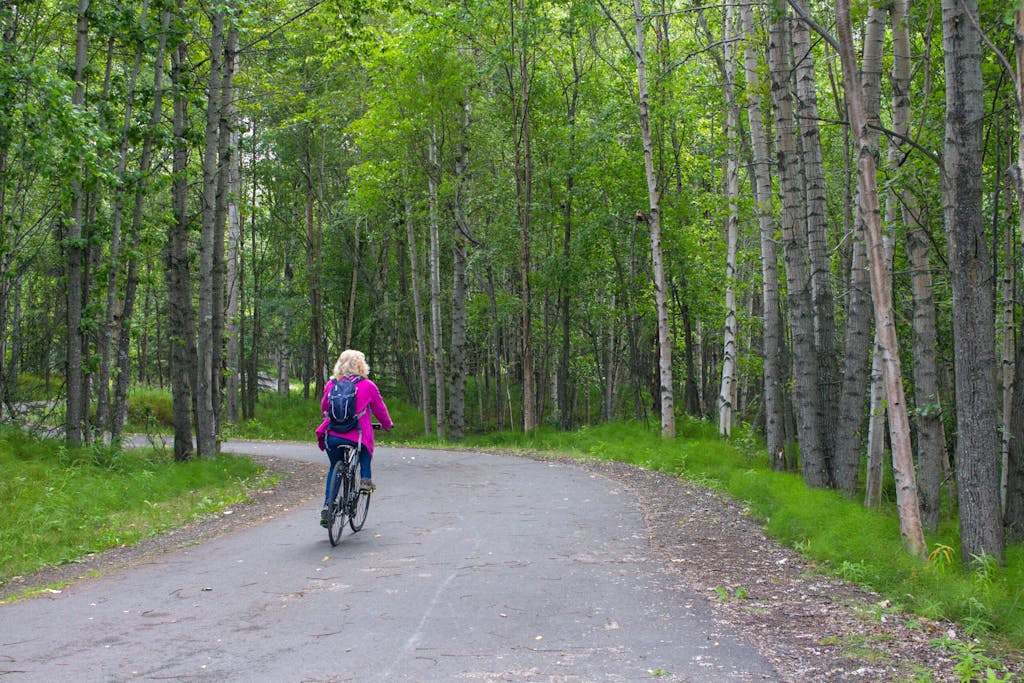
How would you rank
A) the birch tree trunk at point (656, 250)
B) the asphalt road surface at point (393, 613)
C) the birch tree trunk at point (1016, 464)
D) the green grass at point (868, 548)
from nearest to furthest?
1. the asphalt road surface at point (393, 613)
2. the green grass at point (868, 548)
3. the birch tree trunk at point (1016, 464)
4. the birch tree trunk at point (656, 250)

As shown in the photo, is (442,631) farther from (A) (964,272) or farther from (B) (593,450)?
(B) (593,450)

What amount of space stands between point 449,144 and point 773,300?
1408cm

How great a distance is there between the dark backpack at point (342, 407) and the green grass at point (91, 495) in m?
2.82

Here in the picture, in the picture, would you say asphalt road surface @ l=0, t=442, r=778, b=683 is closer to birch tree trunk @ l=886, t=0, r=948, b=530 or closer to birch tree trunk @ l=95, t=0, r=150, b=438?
birch tree trunk @ l=886, t=0, r=948, b=530

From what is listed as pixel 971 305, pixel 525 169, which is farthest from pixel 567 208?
pixel 971 305

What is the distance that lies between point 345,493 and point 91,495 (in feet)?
14.2

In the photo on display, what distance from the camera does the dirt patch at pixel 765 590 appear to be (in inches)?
Result: 210

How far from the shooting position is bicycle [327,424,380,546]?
8797mm

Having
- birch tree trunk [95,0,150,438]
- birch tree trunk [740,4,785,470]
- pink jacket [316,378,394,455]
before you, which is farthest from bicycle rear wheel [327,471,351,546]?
birch tree trunk [740,4,785,470]

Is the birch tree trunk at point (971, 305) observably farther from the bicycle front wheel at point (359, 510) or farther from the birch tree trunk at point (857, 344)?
the bicycle front wheel at point (359, 510)

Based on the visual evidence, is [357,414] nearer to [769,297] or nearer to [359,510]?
[359,510]

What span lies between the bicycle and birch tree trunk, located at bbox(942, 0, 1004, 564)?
19.6 feet

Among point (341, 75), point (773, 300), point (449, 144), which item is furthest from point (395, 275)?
point (773, 300)

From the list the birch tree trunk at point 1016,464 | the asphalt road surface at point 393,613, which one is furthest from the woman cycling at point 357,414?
the birch tree trunk at point 1016,464
